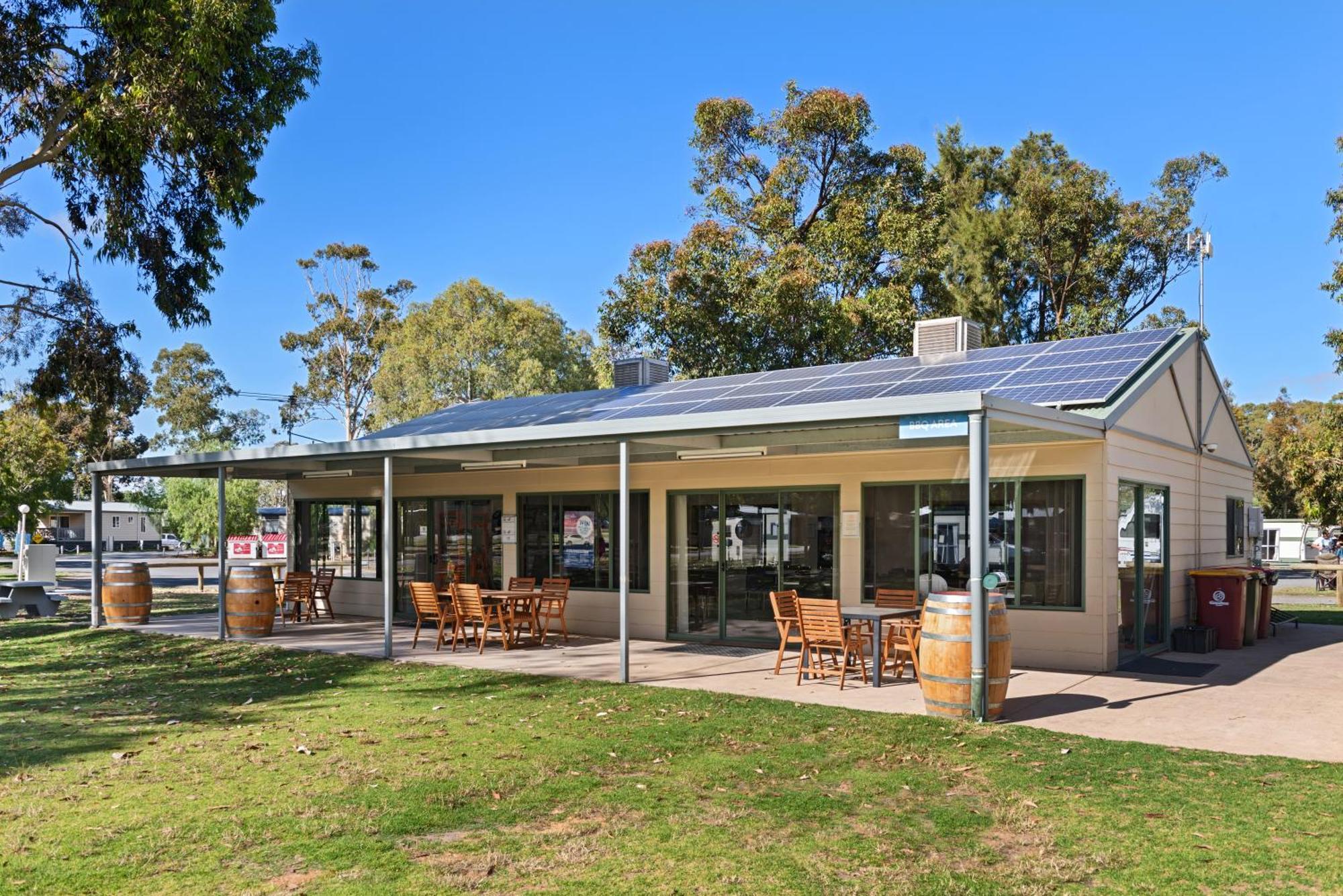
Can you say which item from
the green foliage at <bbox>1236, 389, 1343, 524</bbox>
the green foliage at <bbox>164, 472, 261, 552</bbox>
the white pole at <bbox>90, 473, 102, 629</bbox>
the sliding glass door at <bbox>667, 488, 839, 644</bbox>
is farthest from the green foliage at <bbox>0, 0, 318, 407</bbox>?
the green foliage at <bbox>164, 472, 261, 552</bbox>

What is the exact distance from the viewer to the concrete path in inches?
306

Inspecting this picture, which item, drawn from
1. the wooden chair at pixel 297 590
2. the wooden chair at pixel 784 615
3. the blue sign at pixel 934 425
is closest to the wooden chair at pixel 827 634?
the wooden chair at pixel 784 615

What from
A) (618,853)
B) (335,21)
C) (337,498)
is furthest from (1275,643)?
(335,21)

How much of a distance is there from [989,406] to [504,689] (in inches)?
203

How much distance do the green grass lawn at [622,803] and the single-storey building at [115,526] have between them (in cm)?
6366

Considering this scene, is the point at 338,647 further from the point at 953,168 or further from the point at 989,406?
the point at 953,168

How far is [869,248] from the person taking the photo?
26.4 m

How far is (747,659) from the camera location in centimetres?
1182

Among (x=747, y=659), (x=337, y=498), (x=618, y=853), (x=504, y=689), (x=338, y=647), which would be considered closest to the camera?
(x=618, y=853)

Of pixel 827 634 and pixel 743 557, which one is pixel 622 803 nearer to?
pixel 827 634

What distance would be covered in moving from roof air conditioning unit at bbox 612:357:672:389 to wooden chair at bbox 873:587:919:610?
761 centimetres

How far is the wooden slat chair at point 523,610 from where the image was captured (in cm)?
1298

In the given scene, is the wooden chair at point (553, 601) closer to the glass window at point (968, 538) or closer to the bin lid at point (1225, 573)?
the glass window at point (968, 538)

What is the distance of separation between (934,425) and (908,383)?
4.55 metres
